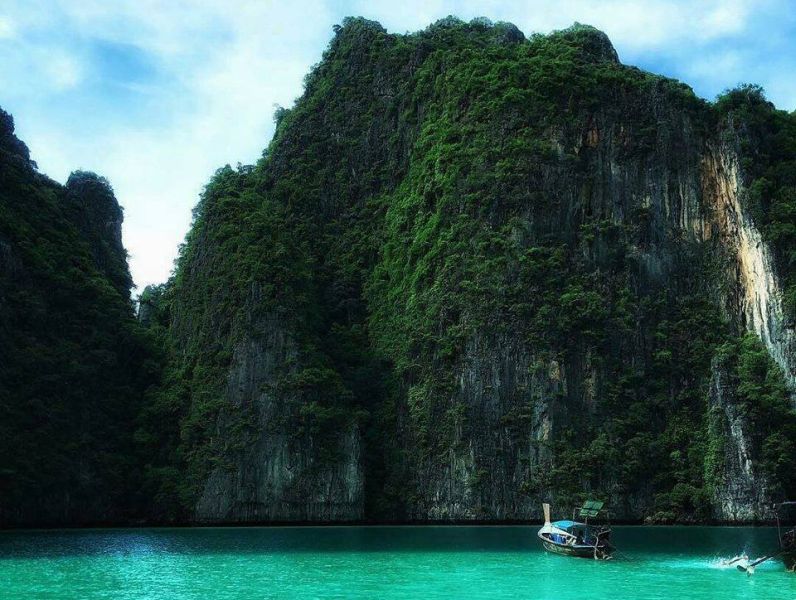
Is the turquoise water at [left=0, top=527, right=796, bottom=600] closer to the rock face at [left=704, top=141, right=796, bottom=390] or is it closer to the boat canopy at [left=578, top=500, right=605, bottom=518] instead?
the boat canopy at [left=578, top=500, right=605, bottom=518]

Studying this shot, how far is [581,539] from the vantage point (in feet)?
110

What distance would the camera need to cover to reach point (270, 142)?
84.3 meters

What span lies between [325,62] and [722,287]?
4450 centimetres

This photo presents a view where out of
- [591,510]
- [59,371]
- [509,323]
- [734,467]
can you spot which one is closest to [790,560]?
[591,510]

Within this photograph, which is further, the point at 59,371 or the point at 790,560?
the point at 59,371

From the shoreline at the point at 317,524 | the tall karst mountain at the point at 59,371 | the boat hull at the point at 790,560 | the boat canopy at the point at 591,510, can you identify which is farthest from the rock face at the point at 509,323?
the boat hull at the point at 790,560

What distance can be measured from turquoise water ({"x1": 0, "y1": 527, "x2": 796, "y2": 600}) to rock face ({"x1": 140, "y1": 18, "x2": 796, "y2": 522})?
421 inches

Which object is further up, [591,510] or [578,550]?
[591,510]

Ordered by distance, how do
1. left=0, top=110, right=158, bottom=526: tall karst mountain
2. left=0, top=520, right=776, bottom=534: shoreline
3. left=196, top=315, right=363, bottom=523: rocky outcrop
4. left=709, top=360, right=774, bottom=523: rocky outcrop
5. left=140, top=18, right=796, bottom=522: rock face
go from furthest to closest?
left=196, top=315, right=363, bottom=523: rocky outcrop
left=140, top=18, right=796, bottom=522: rock face
left=0, top=110, right=158, bottom=526: tall karst mountain
left=0, top=520, right=776, bottom=534: shoreline
left=709, top=360, right=774, bottom=523: rocky outcrop

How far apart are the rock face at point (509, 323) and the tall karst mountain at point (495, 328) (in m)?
0.15

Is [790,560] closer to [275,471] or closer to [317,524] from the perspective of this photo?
→ [317,524]

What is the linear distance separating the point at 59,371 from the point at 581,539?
37.9m

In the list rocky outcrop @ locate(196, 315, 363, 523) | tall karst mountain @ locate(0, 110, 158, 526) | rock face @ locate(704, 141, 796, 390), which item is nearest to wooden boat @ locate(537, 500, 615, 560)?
rocky outcrop @ locate(196, 315, 363, 523)

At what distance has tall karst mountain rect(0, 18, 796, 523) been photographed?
55.6m
